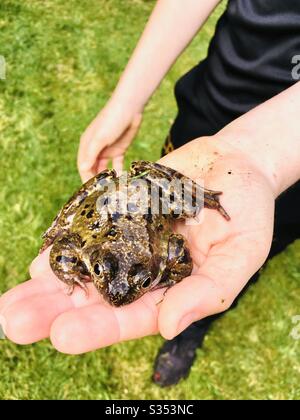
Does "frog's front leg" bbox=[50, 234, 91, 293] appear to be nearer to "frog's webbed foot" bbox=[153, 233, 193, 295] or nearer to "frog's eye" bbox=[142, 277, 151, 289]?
"frog's eye" bbox=[142, 277, 151, 289]

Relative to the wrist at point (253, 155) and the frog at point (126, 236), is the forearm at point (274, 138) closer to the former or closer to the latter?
the wrist at point (253, 155)

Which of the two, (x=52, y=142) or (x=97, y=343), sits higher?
(x=97, y=343)

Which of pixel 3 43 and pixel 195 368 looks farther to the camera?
pixel 3 43

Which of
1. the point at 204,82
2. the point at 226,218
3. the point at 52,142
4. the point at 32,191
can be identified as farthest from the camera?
the point at 52,142

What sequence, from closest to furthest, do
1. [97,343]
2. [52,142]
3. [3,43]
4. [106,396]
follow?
[97,343] → [106,396] → [52,142] → [3,43]

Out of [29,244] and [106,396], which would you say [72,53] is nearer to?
[29,244]

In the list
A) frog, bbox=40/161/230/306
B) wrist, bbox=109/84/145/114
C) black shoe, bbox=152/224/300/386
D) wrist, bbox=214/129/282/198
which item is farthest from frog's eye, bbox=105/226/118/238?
black shoe, bbox=152/224/300/386
